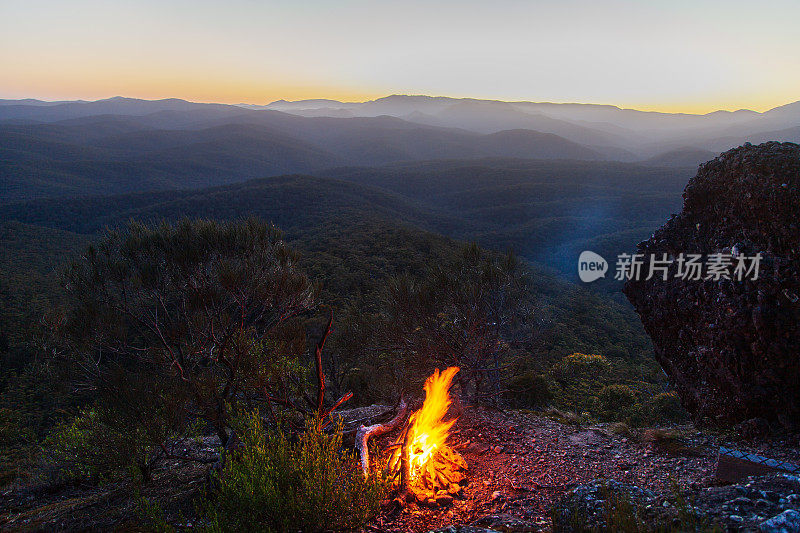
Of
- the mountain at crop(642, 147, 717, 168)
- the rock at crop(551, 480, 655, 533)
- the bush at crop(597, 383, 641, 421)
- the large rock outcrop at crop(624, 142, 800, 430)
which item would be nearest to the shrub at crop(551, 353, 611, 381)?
the bush at crop(597, 383, 641, 421)

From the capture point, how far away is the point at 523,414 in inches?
384

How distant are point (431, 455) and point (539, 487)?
182 cm

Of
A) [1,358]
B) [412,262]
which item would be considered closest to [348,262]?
[412,262]

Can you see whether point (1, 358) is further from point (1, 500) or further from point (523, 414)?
point (523, 414)

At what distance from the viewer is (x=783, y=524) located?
366 cm

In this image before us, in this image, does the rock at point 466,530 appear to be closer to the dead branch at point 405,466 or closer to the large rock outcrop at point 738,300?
the dead branch at point 405,466

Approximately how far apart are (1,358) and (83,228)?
216 ft

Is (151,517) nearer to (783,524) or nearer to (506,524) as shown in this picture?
(506,524)

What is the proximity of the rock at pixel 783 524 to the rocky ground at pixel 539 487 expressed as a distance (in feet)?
0.65

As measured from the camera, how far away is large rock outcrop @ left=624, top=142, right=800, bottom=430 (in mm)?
7211

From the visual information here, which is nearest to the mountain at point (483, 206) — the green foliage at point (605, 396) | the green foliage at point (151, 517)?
the green foliage at point (605, 396)

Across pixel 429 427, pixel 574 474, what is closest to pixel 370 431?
pixel 429 427

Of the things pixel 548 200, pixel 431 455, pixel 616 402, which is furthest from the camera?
pixel 548 200

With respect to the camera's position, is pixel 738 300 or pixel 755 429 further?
pixel 738 300
